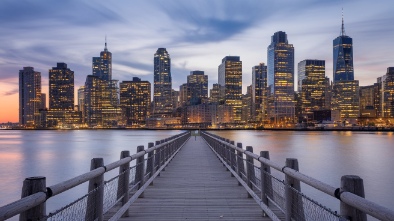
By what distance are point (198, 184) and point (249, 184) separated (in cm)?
256

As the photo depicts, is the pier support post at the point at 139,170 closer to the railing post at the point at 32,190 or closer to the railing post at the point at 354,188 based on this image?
the railing post at the point at 32,190

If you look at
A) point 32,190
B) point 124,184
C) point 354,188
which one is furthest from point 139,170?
point 354,188

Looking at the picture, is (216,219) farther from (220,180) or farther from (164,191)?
(220,180)

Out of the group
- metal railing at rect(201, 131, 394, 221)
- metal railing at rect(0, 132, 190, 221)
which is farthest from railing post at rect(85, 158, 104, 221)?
metal railing at rect(201, 131, 394, 221)

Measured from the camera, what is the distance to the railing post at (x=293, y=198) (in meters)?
5.41

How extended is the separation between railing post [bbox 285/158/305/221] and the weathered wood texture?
177 centimetres

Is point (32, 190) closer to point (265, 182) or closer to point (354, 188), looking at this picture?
point (354, 188)

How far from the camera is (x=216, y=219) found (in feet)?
24.0

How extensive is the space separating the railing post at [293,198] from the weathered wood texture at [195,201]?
1.77 meters

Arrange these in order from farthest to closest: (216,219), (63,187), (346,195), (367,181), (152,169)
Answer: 1. (367,181)
2. (152,169)
3. (216,219)
4. (63,187)
5. (346,195)

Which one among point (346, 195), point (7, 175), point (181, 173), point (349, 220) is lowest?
point (7, 175)

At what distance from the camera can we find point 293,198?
5617mm

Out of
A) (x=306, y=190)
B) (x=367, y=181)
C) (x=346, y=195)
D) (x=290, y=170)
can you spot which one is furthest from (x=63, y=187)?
(x=367, y=181)

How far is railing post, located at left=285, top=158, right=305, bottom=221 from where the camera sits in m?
5.41
